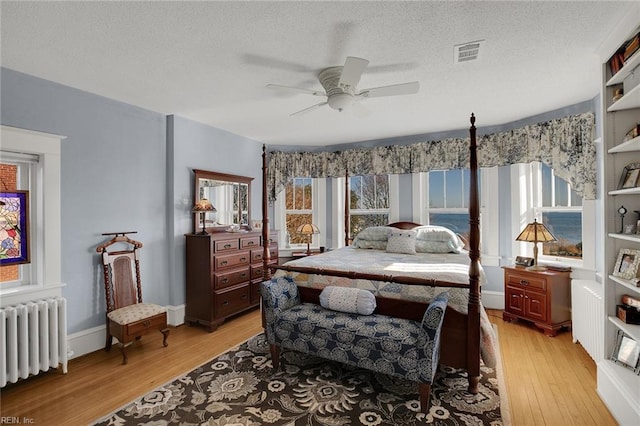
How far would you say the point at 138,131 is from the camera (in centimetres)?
355

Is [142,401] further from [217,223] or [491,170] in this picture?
[491,170]

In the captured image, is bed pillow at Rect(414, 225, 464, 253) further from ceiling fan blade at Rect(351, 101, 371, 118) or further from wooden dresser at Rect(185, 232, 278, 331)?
wooden dresser at Rect(185, 232, 278, 331)

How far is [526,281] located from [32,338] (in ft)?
16.0

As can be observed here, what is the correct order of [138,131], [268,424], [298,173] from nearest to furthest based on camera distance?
[268,424], [138,131], [298,173]

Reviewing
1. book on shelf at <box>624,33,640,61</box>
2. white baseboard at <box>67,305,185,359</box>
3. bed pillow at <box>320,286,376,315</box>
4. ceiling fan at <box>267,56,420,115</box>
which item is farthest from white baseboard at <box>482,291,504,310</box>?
white baseboard at <box>67,305,185,359</box>

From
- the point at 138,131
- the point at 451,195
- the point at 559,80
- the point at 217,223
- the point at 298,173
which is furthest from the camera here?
the point at 298,173

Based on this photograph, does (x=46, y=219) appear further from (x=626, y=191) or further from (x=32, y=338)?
(x=626, y=191)

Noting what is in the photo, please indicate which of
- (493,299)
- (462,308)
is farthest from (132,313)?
(493,299)

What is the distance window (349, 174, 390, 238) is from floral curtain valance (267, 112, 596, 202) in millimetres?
233

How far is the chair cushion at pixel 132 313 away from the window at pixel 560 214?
4765 mm

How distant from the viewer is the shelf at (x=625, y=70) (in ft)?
6.30

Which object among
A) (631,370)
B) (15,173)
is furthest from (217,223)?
(631,370)

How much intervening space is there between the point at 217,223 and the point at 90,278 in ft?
5.25

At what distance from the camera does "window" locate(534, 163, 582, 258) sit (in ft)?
12.4
